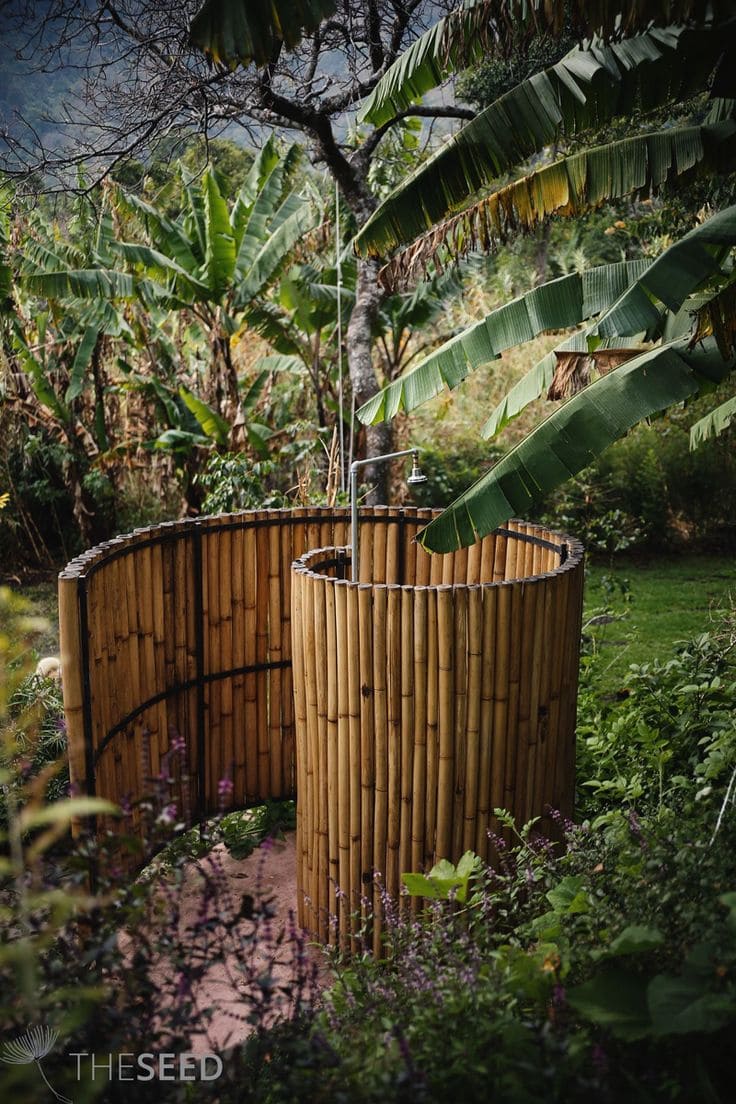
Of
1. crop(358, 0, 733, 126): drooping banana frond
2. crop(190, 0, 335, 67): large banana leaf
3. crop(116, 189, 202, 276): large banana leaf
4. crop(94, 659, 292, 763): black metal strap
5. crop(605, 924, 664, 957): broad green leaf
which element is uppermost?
crop(116, 189, 202, 276): large banana leaf

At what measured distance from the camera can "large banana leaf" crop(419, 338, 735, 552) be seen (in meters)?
3.23

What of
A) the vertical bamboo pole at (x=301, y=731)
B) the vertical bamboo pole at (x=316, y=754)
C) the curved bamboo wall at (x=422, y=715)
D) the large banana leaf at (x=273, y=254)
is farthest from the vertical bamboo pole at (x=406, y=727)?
the large banana leaf at (x=273, y=254)

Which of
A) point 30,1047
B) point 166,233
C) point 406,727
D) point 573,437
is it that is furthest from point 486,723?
point 166,233

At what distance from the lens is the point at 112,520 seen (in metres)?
10.1

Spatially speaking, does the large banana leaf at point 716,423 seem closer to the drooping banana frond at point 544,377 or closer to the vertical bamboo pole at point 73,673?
the drooping banana frond at point 544,377

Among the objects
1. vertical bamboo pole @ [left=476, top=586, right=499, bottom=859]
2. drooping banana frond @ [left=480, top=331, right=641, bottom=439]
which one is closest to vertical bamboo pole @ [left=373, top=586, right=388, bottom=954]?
vertical bamboo pole @ [left=476, top=586, right=499, bottom=859]

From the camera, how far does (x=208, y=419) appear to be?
855 cm

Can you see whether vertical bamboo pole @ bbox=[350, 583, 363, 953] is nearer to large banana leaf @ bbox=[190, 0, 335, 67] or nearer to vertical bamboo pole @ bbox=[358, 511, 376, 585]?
vertical bamboo pole @ bbox=[358, 511, 376, 585]

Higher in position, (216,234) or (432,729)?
(216,234)

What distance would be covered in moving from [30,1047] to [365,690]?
6.18 ft

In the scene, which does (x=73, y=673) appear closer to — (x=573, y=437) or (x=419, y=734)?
(x=419, y=734)

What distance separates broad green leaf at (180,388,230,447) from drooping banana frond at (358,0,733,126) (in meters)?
4.10

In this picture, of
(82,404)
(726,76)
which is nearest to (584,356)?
(726,76)

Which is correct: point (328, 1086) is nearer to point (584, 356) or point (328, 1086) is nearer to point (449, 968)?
point (449, 968)
